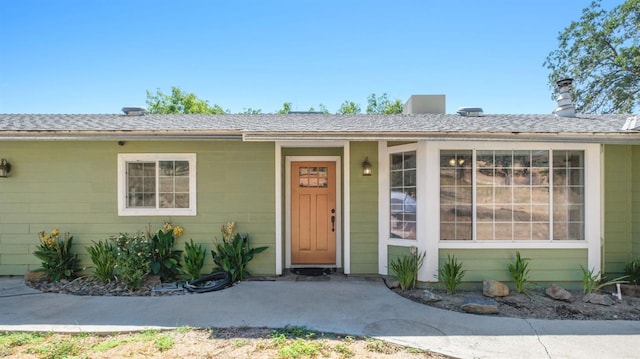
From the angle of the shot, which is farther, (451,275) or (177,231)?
(177,231)

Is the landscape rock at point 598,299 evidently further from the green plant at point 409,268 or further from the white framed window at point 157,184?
the white framed window at point 157,184

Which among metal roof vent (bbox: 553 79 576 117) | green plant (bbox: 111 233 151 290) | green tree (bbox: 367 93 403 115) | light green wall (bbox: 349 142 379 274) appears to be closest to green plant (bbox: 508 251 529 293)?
light green wall (bbox: 349 142 379 274)

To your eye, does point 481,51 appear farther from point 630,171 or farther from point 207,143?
point 207,143

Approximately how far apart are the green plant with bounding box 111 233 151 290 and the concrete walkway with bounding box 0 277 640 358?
41cm

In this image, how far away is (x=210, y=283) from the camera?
5.40m

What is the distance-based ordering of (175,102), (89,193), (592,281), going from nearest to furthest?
(592,281), (89,193), (175,102)

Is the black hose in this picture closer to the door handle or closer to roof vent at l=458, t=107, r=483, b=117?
the door handle

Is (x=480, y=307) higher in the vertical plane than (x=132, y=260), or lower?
lower

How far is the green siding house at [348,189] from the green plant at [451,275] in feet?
0.58

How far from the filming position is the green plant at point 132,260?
5.16 meters

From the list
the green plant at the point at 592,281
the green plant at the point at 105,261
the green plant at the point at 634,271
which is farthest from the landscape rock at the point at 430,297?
the green plant at the point at 105,261

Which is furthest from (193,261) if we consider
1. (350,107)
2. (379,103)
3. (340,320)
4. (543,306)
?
(379,103)

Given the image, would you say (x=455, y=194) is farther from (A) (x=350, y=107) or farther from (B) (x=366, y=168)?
(A) (x=350, y=107)

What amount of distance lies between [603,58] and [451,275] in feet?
62.0
